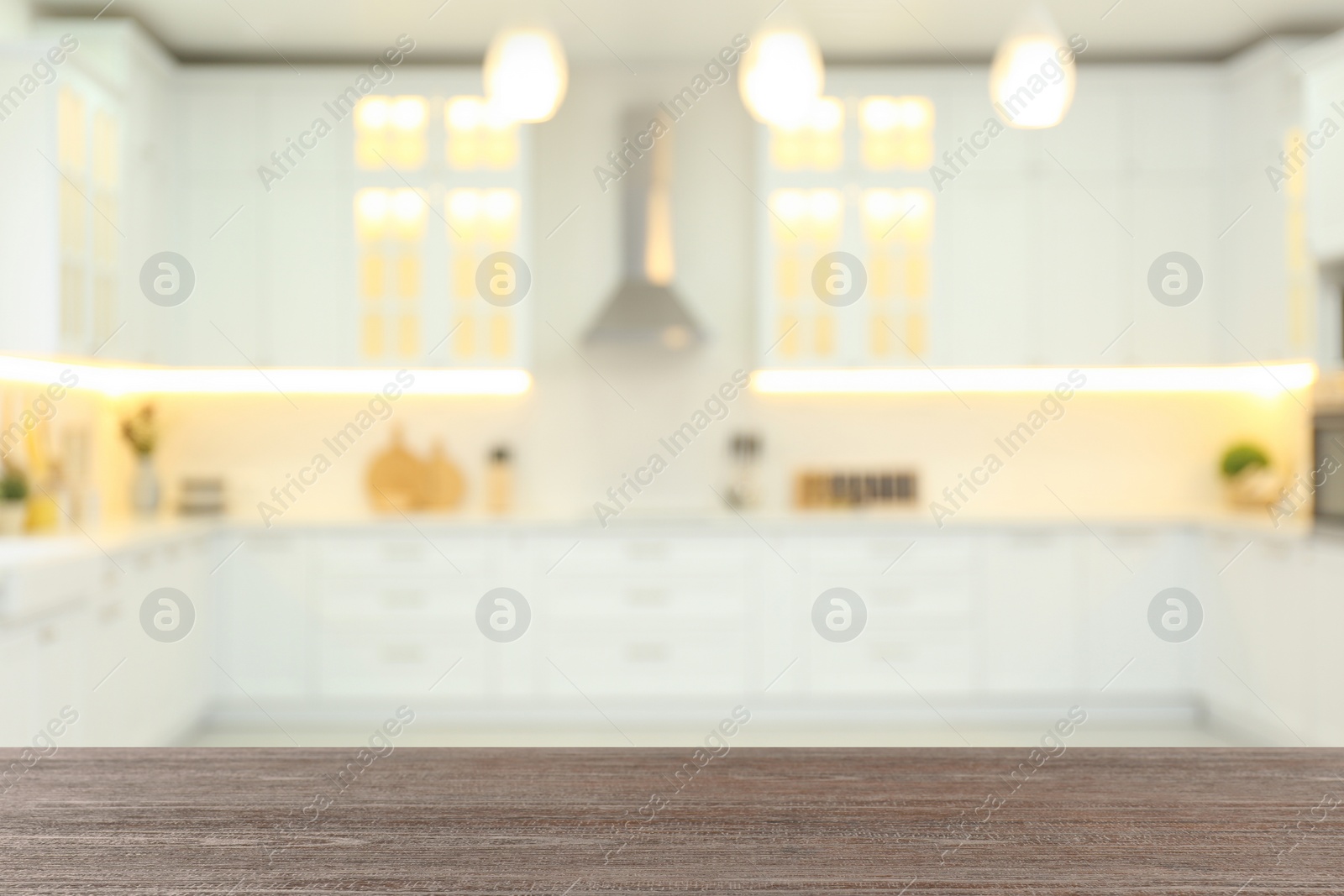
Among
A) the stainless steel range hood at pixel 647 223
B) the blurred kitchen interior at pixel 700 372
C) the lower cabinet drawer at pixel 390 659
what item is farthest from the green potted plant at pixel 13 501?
the stainless steel range hood at pixel 647 223

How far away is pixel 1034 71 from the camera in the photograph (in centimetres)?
225

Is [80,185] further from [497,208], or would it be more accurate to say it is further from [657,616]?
[657,616]

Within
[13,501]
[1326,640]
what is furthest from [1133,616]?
[13,501]

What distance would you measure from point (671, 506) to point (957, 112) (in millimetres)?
2231

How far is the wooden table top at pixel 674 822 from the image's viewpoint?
0.66m

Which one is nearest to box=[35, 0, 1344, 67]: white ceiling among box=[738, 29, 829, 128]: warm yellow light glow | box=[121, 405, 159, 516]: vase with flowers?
box=[121, 405, 159, 516]: vase with flowers

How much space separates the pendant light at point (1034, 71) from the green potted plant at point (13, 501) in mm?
3354

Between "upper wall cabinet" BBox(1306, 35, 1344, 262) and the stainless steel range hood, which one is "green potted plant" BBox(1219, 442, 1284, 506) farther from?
the stainless steel range hood

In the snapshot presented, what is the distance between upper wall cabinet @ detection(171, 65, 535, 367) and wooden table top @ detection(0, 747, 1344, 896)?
3.87m

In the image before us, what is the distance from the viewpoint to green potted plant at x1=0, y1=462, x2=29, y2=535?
3.51 meters

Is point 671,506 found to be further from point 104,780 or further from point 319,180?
point 104,780

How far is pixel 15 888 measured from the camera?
0.65 metres

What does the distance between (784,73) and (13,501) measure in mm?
2977

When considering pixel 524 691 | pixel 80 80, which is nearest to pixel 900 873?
pixel 524 691
